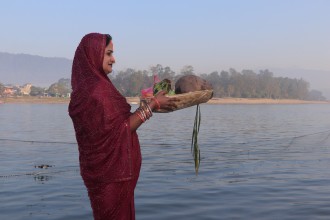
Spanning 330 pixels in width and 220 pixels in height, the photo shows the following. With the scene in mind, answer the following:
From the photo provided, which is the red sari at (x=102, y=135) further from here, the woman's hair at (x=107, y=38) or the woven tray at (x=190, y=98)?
the woven tray at (x=190, y=98)

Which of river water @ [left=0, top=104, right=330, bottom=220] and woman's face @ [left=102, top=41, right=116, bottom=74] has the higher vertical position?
woman's face @ [left=102, top=41, right=116, bottom=74]

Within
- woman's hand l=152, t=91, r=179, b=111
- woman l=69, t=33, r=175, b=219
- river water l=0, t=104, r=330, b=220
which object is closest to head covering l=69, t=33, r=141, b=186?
woman l=69, t=33, r=175, b=219

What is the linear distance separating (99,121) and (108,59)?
0.50 metres

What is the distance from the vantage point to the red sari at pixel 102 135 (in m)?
3.10

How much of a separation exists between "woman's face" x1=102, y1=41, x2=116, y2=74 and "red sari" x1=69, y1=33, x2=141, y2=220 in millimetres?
43

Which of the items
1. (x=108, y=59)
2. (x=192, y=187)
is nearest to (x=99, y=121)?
(x=108, y=59)

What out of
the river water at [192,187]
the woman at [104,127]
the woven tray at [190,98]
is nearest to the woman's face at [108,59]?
the woman at [104,127]

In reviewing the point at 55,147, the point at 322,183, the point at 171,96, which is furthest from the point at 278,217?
the point at 55,147

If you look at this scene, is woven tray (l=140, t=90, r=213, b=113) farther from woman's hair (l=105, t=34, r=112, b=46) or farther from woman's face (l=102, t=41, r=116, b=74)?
woman's hair (l=105, t=34, r=112, b=46)

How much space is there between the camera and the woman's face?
3285 mm

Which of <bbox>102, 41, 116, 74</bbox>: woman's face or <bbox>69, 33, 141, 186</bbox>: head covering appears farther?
<bbox>102, 41, 116, 74</bbox>: woman's face

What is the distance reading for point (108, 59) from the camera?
3303mm

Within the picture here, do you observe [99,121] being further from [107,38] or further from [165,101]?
[107,38]

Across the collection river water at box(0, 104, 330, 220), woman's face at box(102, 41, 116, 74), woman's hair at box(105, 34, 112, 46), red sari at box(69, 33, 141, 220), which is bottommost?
river water at box(0, 104, 330, 220)
